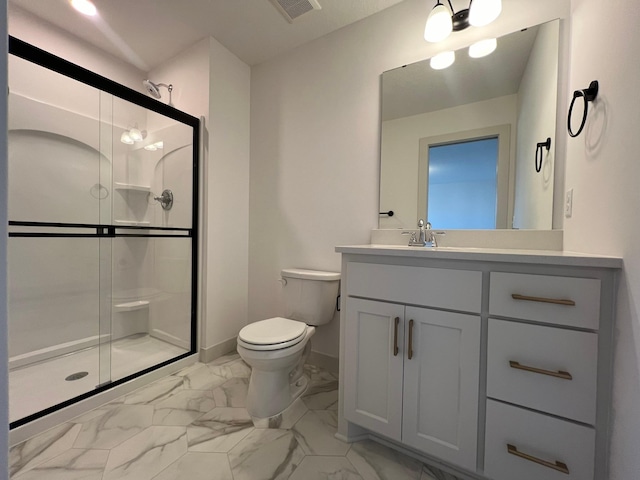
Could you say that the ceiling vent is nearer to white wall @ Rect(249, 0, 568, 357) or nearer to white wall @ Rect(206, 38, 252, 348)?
white wall @ Rect(249, 0, 568, 357)

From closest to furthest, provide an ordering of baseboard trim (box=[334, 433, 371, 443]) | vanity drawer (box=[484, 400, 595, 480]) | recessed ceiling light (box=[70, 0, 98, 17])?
vanity drawer (box=[484, 400, 595, 480])
baseboard trim (box=[334, 433, 371, 443])
recessed ceiling light (box=[70, 0, 98, 17])

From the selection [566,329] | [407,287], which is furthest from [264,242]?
[566,329]

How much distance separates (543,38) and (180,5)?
208cm

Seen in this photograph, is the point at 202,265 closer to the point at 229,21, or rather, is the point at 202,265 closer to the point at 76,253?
the point at 76,253

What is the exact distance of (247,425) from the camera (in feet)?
4.30

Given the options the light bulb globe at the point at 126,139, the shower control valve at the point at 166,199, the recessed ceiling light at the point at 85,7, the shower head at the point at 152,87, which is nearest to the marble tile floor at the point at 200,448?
the shower control valve at the point at 166,199

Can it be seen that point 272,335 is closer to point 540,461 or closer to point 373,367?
point 373,367

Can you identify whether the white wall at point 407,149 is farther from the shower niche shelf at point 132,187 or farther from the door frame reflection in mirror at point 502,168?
the shower niche shelf at point 132,187

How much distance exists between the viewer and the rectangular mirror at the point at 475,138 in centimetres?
129

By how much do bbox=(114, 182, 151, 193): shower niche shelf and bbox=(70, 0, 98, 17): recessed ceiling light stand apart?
1125 millimetres

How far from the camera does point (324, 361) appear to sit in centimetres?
192

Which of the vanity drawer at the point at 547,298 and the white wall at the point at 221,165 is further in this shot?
the white wall at the point at 221,165

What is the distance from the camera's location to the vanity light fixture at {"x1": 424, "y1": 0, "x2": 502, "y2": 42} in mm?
1281

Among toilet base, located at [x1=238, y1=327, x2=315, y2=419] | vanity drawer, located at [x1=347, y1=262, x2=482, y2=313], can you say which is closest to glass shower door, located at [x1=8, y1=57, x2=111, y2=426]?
toilet base, located at [x1=238, y1=327, x2=315, y2=419]
